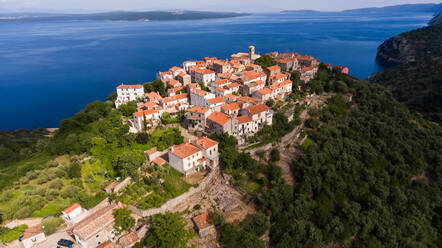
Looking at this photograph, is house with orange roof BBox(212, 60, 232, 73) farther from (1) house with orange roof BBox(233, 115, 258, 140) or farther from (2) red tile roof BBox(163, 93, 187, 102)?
(1) house with orange roof BBox(233, 115, 258, 140)

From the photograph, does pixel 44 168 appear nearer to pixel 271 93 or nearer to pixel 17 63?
pixel 271 93

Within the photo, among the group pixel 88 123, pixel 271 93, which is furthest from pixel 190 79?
pixel 88 123

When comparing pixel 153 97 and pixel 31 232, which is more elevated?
pixel 153 97

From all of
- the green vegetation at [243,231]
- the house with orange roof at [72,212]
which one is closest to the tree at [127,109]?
the house with orange roof at [72,212]

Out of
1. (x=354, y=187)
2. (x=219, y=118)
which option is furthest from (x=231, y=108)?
(x=354, y=187)

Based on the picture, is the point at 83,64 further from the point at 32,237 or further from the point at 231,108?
the point at 32,237

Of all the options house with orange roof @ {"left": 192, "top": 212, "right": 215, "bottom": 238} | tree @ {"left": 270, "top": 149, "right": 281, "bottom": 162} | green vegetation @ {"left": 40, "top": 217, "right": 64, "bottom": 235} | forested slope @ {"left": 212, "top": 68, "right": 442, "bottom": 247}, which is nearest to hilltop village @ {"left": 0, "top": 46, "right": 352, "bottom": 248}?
house with orange roof @ {"left": 192, "top": 212, "right": 215, "bottom": 238}
